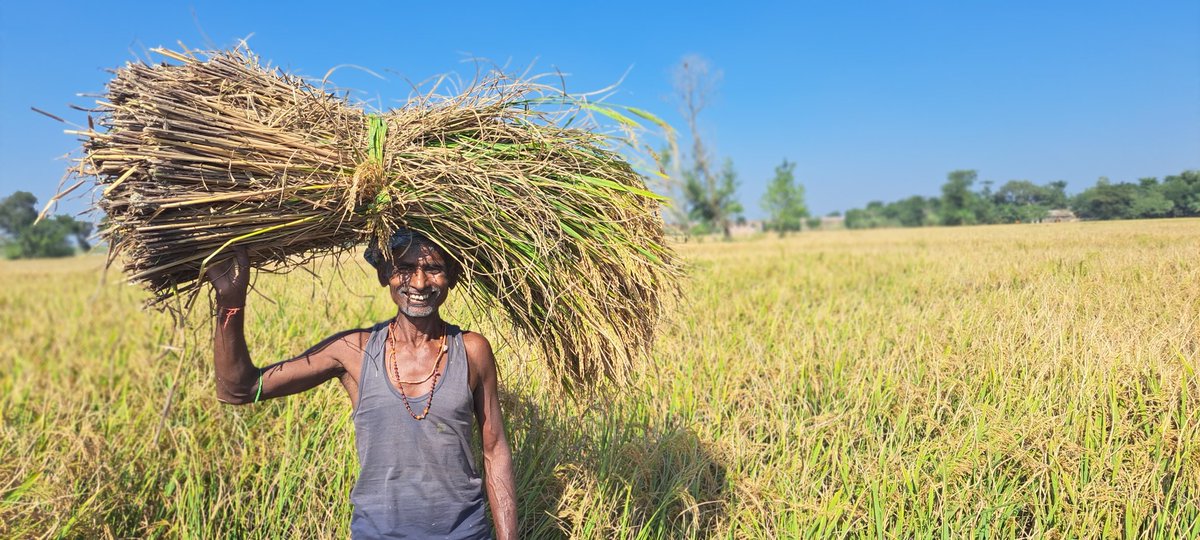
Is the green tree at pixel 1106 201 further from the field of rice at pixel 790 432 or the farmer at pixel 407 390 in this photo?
the farmer at pixel 407 390

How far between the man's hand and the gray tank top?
456mm

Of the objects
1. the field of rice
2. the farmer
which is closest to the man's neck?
the farmer

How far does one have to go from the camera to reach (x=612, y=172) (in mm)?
2318

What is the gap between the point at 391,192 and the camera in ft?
6.42

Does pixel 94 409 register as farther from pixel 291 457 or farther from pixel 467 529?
pixel 467 529

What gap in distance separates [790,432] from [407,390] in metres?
2.26

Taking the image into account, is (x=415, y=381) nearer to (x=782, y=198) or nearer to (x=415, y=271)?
(x=415, y=271)

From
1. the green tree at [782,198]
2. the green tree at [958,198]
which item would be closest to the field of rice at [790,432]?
the green tree at [958,198]

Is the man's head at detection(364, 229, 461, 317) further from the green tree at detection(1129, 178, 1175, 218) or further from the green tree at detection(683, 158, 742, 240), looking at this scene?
the green tree at detection(683, 158, 742, 240)

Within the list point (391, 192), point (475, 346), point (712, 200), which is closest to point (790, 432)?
point (475, 346)

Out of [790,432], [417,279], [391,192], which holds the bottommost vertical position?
[790,432]

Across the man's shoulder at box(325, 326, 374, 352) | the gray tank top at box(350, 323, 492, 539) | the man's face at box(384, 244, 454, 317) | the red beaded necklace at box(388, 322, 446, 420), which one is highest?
the man's face at box(384, 244, 454, 317)

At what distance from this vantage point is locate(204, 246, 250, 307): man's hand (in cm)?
188

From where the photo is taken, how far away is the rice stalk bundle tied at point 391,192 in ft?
5.69
